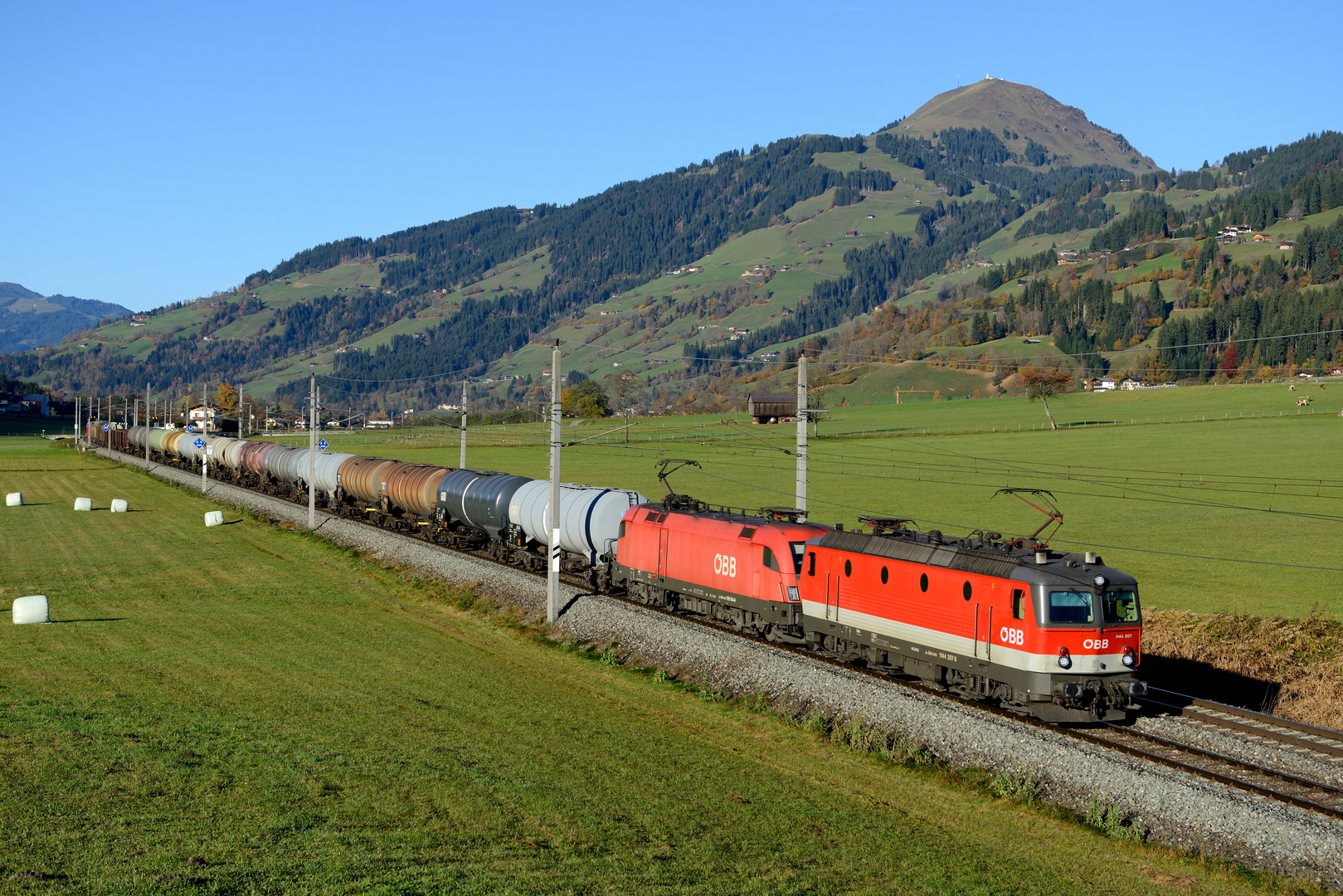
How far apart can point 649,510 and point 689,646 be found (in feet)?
25.2

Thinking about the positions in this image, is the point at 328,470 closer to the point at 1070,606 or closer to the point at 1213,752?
the point at 1070,606

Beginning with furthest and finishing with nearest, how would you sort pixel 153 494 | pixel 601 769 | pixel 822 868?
1. pixel 153 494
2. pixel 601 769
3. pixel 822 868

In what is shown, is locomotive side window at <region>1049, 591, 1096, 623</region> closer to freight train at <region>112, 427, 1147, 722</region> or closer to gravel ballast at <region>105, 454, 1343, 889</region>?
freight train at <region>112, 427, 1147, 722</region>

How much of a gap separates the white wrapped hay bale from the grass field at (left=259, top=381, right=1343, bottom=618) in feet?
127

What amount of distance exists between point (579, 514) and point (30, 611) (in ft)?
64.6

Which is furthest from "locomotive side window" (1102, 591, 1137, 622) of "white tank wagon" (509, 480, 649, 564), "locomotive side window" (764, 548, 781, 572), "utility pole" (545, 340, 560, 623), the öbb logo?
"white tank wagon" (509, 480, 649, 564)

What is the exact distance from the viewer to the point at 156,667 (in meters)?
28.2

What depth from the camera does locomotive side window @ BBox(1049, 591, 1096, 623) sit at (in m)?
22.7

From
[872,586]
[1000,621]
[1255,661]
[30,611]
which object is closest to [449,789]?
[1000,621]

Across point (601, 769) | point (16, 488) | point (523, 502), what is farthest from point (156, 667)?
point (16, 488)

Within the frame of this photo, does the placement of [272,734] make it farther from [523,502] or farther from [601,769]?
[523,502]

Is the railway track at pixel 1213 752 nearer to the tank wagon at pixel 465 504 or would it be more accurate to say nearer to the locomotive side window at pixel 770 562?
the locomotive side window at pixel 770 562

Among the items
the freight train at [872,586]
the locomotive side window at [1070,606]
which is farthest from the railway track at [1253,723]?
the locomotive side window at [1070,606]

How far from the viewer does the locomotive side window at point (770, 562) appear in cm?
3140
